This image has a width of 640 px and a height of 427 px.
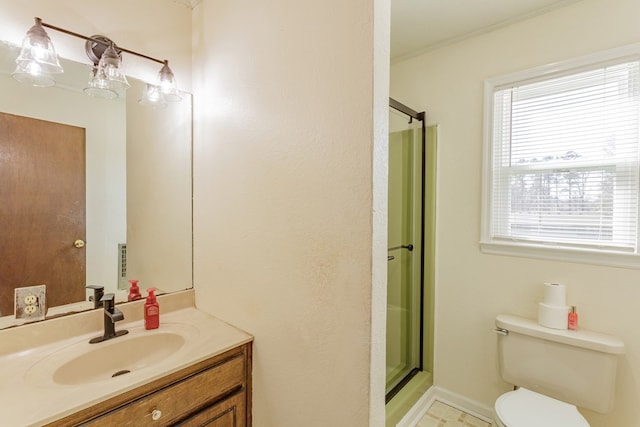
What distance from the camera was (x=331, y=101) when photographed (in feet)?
2.85

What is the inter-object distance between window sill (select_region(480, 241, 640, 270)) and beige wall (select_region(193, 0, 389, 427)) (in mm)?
1308

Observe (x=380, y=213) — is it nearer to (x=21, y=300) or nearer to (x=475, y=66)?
(x=21, y=300)

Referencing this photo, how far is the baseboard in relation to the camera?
70.7 inches

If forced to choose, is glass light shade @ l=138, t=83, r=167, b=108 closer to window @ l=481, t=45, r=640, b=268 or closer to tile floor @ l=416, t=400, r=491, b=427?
window @ l=481, t=45, r=640, b=268

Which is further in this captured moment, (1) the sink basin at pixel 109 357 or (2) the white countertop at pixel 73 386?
(1) the sink basin at pixel 109 357

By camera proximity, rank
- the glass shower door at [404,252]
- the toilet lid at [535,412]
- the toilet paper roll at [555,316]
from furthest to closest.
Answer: the glass shower door at [404,252], the toilet paper roll at [555,316], the toilet lid at [535,412]

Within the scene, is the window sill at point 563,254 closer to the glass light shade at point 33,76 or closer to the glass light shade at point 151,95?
the glass light shade at point 151,95

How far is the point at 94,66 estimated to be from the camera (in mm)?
1181

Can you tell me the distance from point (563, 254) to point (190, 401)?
6.18ft

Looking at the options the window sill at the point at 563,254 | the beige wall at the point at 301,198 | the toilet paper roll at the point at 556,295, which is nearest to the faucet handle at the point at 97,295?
the beige wall at the point at 301,198

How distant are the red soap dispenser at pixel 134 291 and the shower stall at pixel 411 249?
1.44m

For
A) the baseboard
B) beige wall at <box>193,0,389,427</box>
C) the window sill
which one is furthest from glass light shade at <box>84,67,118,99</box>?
the baseboard

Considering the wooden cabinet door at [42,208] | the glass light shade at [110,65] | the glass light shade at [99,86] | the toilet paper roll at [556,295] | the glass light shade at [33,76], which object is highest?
the glass light shade at [110,65]

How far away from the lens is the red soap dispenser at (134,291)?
1305 millimetres
